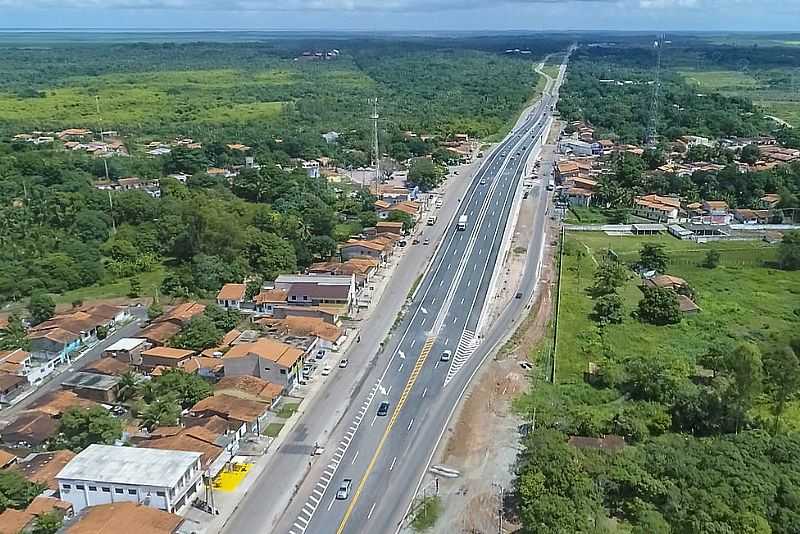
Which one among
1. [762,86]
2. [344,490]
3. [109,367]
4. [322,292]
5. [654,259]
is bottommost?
[344,490]

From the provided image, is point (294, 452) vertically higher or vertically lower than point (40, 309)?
lower

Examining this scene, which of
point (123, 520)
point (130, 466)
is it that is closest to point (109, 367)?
point (130, 466)

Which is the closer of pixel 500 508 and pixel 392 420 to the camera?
pixel 500 508

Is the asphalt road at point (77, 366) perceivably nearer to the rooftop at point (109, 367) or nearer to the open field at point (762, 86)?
the rooftop at point (109, 367)

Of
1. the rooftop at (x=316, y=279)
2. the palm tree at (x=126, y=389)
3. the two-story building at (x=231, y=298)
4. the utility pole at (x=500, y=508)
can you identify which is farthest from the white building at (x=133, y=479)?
the rooftop at (x=316, y=279)

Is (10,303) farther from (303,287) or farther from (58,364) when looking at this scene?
(303,287)

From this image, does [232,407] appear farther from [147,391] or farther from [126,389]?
[126,389]

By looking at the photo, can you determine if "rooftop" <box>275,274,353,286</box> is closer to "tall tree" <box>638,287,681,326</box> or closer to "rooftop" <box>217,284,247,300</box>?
"rooftop" <box>217,284,247,300</box>

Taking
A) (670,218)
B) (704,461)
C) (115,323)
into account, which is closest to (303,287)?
(115,323)
